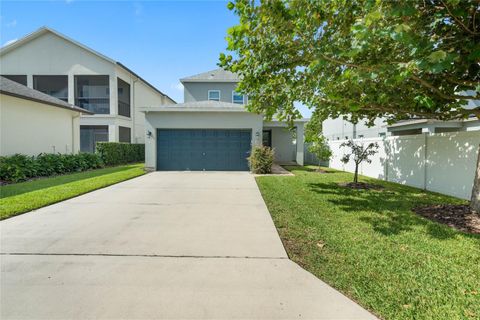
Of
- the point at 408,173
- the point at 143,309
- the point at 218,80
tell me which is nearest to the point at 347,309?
the point at 143,309

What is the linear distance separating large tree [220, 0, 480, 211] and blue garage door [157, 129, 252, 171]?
24.0ft

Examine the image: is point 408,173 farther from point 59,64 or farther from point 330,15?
point 59,64

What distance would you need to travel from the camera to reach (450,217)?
215 inches

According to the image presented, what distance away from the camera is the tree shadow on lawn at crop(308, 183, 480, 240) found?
15.6 ft

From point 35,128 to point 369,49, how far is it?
49.0ft

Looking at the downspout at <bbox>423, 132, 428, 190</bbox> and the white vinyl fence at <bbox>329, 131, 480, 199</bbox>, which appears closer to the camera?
the white vinyl fence at <bbox>329, 131, 480, 199</bbox>

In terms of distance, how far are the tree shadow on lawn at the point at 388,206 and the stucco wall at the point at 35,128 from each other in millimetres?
13059

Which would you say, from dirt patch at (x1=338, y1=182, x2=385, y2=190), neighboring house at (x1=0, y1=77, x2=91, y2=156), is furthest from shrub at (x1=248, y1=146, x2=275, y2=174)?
neighboring house at (x1=0, y1=77, x2=91, y2=156)

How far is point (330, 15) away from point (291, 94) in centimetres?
259

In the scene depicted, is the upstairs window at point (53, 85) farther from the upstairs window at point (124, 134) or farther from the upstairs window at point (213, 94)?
the upstairs window at point (213, 94)

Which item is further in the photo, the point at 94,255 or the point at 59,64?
the point at 59,64

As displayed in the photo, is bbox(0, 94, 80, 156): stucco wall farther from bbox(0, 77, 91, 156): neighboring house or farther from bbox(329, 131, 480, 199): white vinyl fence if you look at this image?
bbox(329, 131, 480, 199): white vinyl fence

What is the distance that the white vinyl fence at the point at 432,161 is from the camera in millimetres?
7012

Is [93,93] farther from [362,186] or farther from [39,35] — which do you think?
[362,186]
